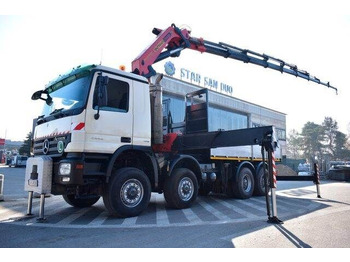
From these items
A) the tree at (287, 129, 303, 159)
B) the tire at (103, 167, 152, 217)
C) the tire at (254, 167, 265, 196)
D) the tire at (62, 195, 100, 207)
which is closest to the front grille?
the tire at (103, 167, 152, 217)

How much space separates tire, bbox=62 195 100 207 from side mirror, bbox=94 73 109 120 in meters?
2.88

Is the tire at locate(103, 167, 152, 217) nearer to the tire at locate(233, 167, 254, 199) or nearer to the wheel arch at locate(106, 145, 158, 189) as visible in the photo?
the wheel arch at locate(106, 145, 158, 189)

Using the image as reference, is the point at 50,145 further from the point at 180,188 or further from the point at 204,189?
the point at 204,189

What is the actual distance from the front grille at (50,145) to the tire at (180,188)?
2.70m

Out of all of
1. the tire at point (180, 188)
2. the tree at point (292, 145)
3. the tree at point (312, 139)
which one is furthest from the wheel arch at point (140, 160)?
the tree at point (292, 145)

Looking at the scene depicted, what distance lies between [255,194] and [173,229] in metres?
6.00

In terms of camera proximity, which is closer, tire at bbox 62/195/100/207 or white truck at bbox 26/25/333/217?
white truck at bbox 26/25/333/217

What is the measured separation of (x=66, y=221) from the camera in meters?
5.60

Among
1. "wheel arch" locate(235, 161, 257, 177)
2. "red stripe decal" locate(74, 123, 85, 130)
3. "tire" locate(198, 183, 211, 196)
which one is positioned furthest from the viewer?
"tire" locate(198, 183, 211, 196)

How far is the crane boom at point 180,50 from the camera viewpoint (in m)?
7.65

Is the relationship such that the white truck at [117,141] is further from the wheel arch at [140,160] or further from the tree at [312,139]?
the tree at [312,139]

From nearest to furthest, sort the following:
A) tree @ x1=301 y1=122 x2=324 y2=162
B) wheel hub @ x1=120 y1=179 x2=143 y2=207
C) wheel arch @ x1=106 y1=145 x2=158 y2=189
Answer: wheel hub @ x1=120 y1=179 x2=143 y2=207 < wheel arch @ x1=106 y1=145 x2=158 y2=189 < tree @ x1=301 y1=122 x2=324 y2=162

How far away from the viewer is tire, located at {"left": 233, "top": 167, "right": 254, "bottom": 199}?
8.95 meters

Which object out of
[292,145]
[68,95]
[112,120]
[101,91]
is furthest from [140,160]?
[292,145]
